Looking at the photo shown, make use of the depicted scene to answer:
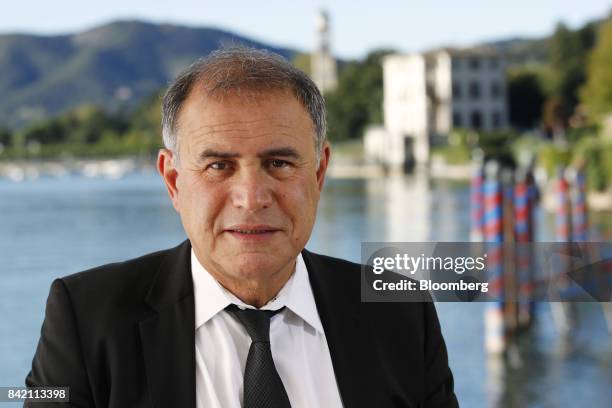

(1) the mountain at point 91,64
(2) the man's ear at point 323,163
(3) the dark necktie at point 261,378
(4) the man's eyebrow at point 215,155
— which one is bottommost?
(3) the dark necktie at point 261,378

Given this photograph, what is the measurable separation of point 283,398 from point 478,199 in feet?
21.9

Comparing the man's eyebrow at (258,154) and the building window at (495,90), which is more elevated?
the building window at (495,90)

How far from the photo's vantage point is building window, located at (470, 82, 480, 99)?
140 ft

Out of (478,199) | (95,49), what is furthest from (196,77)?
(95,49)

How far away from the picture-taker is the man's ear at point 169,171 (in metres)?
1.06

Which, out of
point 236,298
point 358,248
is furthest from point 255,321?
point 358,248

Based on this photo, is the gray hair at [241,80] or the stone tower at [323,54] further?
the stone tower at [323,54]

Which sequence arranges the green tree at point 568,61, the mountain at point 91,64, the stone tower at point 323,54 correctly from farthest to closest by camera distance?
the mountain at point 91,64
the stone tower at point 323,54
the green tree at point 568,61

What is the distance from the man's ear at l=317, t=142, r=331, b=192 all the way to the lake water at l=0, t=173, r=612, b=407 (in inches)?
195

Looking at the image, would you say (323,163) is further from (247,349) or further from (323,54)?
(323,54)

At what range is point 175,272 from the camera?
108 centimetres

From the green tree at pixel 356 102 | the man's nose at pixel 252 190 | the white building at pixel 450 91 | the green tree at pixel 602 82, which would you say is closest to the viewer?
the man's nose at pixel 252 190

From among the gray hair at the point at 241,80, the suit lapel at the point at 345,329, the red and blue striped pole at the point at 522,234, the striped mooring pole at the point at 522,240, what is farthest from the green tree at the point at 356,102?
the gray hair at the point at 241,80

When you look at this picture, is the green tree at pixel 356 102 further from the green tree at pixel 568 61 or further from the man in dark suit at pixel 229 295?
the man in dark suit at pixel 229 295
